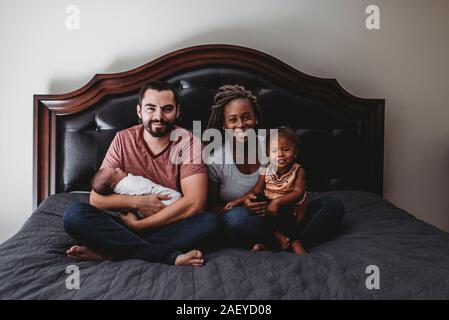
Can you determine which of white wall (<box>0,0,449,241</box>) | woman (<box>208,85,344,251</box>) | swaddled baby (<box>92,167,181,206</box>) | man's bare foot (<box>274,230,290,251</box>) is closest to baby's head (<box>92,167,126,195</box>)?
swaddled baby (<box>92,167,181,206</box>)

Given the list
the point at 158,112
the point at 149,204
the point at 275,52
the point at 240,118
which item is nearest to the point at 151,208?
the point at 149,204

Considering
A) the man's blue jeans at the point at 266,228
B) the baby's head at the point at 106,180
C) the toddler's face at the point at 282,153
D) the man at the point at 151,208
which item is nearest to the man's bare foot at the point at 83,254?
the man at the point at 151,208

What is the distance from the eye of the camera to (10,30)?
211cm

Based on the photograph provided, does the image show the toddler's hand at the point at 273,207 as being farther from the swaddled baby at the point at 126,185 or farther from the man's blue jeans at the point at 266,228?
the swaddled baby at the point at 126,185

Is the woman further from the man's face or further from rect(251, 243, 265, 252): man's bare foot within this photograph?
the man's face

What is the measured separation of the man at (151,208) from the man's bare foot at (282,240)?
0.72ft

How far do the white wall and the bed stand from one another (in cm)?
20

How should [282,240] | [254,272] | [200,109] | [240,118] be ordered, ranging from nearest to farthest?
[254,272] → [282,240] → [240,118] → [200,109]

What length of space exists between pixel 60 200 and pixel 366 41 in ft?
5.88

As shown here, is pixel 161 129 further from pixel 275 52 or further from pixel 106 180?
pixel 275 52

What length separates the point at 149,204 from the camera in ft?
4.68

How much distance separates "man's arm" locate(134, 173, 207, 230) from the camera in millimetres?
1382

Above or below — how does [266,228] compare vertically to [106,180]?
below

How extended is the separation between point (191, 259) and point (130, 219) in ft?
1.03
